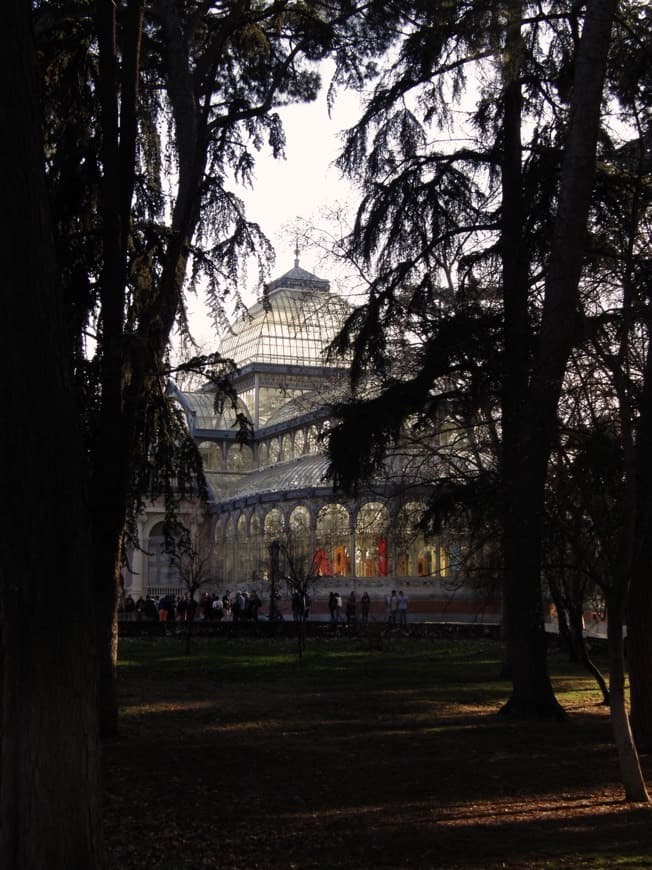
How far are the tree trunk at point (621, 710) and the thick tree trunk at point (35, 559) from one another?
Answer: 4212 mm

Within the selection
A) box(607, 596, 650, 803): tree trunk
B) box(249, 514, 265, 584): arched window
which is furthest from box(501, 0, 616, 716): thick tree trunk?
box(249, 514, 265, 584): arched window

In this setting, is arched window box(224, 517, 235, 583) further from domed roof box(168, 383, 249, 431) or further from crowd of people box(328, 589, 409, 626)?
crowd of people box(328, 589, 409, 626)

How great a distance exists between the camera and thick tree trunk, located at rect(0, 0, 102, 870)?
4.84 meters

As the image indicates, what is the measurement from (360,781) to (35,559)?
16.7ft

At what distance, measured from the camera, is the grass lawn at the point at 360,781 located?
6.82m

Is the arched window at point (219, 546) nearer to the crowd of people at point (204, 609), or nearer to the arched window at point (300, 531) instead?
the crowd of people at point (204, 609)

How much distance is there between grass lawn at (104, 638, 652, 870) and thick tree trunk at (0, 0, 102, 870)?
5.64ft

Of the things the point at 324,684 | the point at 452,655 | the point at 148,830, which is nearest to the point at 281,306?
the point at 452,655

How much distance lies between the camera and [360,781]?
917cm

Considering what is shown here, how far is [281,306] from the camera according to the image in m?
53.2

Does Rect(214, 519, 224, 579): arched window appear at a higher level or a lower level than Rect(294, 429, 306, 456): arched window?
lower

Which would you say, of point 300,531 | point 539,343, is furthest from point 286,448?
point 539,343

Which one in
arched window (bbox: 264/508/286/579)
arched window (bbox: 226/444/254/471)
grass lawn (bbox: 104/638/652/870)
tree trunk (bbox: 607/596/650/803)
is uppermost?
arched window (bbox: 226/444/254/471)

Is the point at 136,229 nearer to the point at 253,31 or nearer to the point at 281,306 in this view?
the point at 253,31
